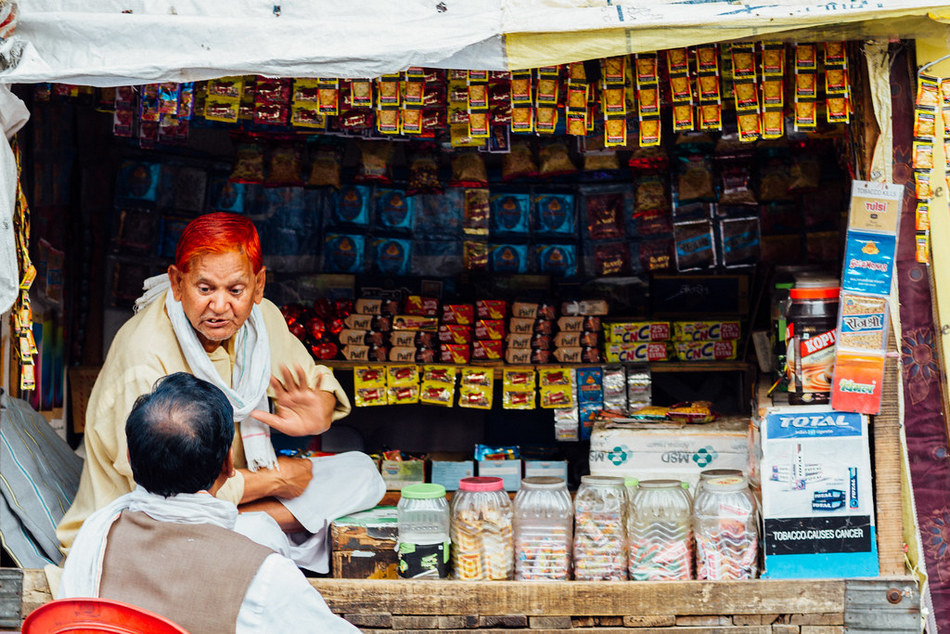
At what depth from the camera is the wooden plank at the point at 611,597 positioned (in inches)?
125

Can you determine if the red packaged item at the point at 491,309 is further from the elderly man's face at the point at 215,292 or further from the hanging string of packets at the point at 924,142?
the hanging string of packets at the point at 924,142

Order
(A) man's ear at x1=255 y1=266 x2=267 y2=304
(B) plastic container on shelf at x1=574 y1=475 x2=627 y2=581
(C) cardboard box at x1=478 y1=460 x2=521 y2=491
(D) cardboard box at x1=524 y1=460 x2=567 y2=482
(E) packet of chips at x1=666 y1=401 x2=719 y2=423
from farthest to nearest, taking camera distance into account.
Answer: (C) cardboard box at x1=478 y1=460 x2=521 y2=491
(D) cardboard box at x1=524 y1=460 x2=567 y2=482
(E) packet of chips at x1=666 y1=401 x2=719 y2=423
(A) man's ear at x1=255 y1=266 x2=267 y2=304
(B) plastic container on shelf at x1=574 y1=475 x2=627 y2=581

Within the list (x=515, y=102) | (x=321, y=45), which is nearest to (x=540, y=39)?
(x=515, y=102)

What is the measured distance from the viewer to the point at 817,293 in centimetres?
341

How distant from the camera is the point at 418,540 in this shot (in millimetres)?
3293

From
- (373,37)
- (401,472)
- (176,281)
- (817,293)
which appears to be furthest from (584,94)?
(401,472)

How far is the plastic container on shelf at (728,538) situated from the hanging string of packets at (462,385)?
89.1 inches

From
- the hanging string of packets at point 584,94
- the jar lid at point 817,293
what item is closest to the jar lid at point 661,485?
the jar lid at point 817,293

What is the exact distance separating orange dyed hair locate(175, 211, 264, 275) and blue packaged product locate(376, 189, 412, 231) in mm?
2386

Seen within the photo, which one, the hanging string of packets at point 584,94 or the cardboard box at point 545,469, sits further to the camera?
the cardboard box at point 545,469

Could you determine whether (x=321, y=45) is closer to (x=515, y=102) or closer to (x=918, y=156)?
(x=515, y=102)

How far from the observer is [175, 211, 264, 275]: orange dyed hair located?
3396 mm

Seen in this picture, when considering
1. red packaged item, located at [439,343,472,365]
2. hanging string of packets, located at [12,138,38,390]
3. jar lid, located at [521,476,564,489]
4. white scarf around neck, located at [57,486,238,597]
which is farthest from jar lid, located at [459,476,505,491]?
red packaged item, located at [439,343,472,365]

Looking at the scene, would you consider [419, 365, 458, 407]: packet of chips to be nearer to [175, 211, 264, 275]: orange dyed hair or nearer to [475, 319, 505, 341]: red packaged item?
[475, 319, 505, 341]: red packaged item
